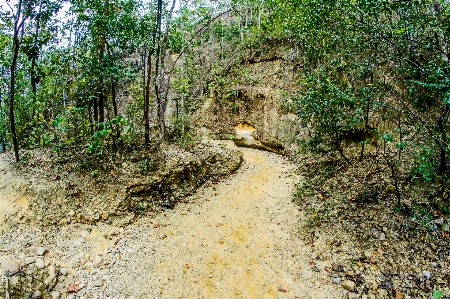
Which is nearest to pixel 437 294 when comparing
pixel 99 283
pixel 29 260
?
pixel 99 283

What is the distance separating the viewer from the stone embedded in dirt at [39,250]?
4.88 meters

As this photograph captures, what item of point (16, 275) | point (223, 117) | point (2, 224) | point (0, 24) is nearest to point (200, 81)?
point (223, 117)

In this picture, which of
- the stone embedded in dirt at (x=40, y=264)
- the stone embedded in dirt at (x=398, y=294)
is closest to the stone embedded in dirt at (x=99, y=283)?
the stone embedded in dirt at (x=40, y=264)

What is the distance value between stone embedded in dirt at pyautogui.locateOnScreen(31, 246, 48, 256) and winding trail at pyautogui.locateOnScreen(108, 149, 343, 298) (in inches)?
49.4

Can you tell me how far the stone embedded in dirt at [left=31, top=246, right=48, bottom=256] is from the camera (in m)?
4.88

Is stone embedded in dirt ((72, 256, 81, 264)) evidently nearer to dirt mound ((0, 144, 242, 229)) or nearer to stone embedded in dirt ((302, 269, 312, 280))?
dirt mound ((0, 144, 242, 229))

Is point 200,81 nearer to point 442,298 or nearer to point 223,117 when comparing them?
point 223,117

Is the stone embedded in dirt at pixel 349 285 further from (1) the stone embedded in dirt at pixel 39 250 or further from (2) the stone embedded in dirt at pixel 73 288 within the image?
(1) the stone embedded in dirt at pixel 39 250

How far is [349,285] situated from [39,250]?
5.44 m

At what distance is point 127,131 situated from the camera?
7770 millimetres

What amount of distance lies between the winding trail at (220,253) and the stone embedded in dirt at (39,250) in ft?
4.11

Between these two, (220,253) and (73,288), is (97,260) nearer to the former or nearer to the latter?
(73,288)

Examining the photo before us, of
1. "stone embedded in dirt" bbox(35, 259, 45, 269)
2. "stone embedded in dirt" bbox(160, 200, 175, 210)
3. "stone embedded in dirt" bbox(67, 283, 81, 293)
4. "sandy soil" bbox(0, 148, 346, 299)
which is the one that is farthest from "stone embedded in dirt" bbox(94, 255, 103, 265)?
"stone embedded in dirt" bbox(160, 200, 175, 210)

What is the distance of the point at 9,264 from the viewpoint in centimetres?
428
